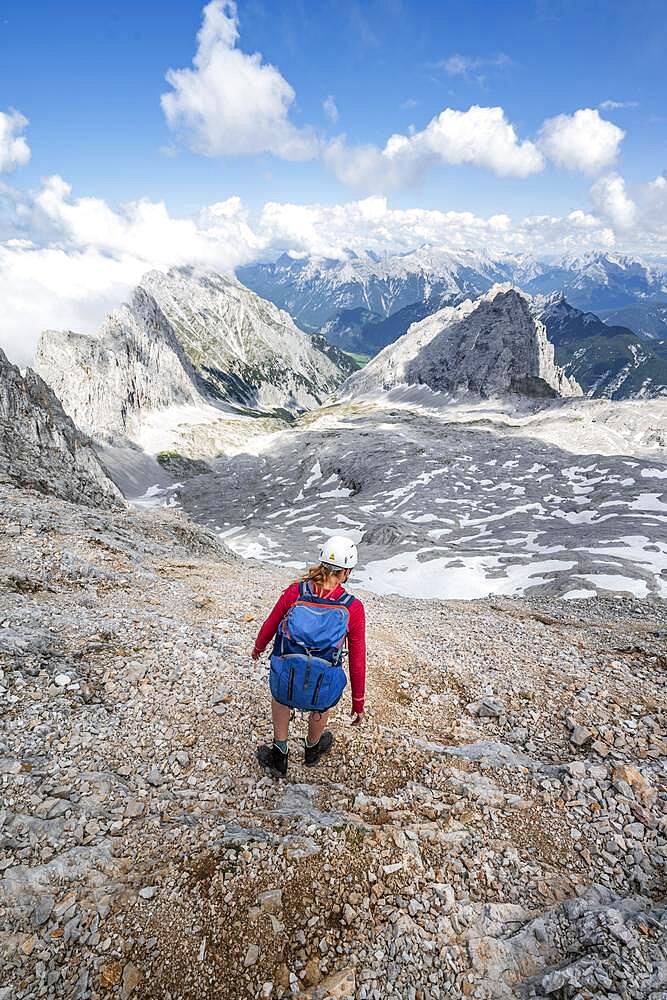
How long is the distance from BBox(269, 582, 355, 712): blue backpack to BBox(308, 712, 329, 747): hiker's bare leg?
1.51ft

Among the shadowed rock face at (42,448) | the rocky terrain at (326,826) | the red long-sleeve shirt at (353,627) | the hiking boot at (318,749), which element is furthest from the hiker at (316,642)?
the shadowed rock face at (42,448)

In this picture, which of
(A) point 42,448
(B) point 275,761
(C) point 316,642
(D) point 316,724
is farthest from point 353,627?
(A) point 42,448

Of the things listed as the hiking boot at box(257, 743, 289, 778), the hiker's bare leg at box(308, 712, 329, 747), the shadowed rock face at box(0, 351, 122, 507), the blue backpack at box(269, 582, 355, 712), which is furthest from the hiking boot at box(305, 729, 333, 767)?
Result: the shadowed rock face at box(0, 351, 122, 507)

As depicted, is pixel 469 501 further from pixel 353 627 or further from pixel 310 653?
pixel 310 653

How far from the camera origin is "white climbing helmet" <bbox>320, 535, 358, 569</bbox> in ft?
24.7

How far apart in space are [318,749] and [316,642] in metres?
2.57

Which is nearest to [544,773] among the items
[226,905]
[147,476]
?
[226,905]

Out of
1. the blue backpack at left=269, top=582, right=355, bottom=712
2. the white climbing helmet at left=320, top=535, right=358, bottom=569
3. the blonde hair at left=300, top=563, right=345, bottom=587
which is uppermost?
the white climbing helmet at left=320, top=535, right=358, bottom=569

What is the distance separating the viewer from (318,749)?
27.8ft

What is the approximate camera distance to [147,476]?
17538 cm

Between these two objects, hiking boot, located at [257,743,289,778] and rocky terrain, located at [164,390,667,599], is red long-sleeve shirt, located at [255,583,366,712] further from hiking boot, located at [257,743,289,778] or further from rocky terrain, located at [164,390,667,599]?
rocky terrain, located at [164,390,667,599]

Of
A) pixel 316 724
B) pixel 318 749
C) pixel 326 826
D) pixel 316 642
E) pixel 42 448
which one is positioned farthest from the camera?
pixel 42 448

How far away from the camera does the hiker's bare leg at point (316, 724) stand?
793cm

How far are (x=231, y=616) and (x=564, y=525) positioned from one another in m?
68.4
